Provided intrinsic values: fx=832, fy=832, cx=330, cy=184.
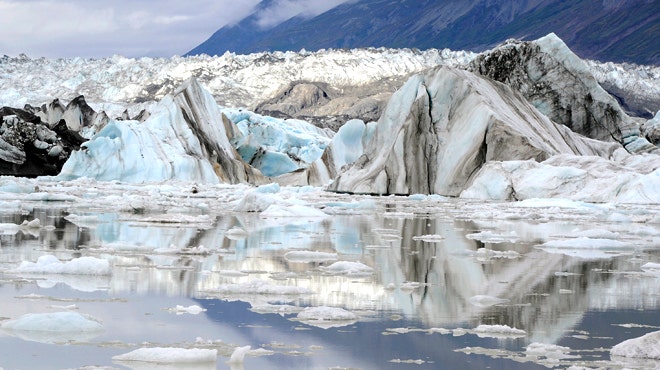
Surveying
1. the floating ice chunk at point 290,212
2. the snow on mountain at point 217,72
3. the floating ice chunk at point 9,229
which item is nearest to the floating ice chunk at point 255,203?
the floating ice chunk at point 290,212

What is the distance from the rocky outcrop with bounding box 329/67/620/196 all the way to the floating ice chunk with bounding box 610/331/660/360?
18.7 metres

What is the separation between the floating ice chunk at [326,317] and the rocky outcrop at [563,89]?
2788 centimetres

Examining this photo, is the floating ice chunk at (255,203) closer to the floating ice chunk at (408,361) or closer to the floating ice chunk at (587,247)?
the floating ice chunk at (587,247)

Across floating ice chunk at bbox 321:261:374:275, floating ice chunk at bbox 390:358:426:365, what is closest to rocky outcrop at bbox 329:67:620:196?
floating ice chunk at bbox 321:261:374:275

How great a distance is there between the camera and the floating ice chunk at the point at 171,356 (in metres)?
3.18

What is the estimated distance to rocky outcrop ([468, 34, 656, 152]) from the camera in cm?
3061

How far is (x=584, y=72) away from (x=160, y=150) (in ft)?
50.6

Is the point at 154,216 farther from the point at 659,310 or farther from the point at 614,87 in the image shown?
the point at 614,87

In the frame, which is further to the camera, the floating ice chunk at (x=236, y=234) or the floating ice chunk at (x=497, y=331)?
the floating ice chunk at (x=236, y=234)

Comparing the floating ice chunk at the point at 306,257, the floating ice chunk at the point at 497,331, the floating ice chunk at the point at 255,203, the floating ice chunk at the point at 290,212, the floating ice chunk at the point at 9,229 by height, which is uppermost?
the floating ice chunk at the point at 255,203

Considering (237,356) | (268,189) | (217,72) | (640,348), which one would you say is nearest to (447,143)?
(268,189)

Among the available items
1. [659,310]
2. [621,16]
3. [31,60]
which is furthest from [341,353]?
[621,16]

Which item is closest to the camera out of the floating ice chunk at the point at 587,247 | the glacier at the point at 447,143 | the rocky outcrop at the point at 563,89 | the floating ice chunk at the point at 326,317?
the floating ice chunk at the point at 326,317

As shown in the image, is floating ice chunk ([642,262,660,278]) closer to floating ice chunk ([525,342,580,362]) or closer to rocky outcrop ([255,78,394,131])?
floating ice chunk ([525,342,580,362])
